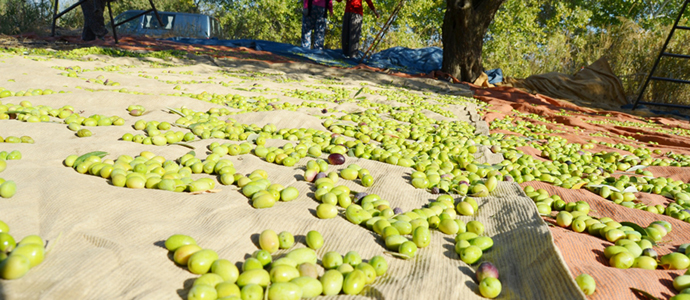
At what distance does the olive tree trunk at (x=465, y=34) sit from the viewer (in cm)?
1037

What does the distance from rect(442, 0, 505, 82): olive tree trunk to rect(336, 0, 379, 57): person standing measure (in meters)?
2.98

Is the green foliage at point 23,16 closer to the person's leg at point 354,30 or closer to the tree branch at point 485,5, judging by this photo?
the person's leg at point 354,30

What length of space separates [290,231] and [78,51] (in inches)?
337

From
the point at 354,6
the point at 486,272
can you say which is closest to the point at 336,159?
the point at 486,272

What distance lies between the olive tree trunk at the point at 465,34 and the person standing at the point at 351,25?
298 cm

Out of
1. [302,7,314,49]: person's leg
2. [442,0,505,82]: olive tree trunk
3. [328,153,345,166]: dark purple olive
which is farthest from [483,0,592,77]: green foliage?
[328,153,345,166]: dark purple olive

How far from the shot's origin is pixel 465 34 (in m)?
10.9

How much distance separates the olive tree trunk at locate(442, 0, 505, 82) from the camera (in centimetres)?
1037

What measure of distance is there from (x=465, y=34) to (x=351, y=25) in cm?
433

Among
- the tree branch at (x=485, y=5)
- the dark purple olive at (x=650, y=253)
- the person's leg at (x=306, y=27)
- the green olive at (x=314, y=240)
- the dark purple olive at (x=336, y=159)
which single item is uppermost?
the tree branch at (x=485, y=5)

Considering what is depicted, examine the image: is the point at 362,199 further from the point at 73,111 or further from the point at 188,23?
the point at 188,23

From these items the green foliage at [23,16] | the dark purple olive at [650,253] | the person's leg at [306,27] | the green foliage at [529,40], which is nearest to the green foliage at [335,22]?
the green foliage at [529,40]

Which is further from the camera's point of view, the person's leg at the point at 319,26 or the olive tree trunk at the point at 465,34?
the person's leg at the point at 319,26

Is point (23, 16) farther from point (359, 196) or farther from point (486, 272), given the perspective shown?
point (486, 272)
